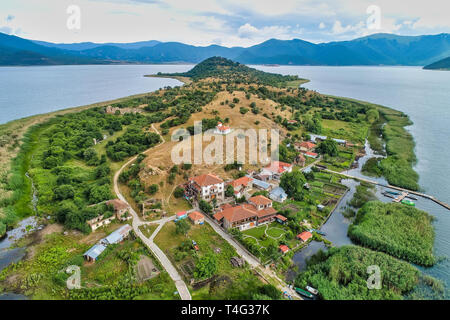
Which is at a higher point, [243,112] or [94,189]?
[243,112]

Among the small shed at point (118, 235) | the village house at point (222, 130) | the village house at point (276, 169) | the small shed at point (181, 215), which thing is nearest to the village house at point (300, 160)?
the village house at point (276, 169)

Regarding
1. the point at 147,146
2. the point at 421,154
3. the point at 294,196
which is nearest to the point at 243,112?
the point at 147,146

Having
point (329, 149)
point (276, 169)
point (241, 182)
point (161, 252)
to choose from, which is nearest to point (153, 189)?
point (161, 252)

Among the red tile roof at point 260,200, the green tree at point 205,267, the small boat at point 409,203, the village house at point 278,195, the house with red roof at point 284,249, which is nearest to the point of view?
the green tree at point 205,267

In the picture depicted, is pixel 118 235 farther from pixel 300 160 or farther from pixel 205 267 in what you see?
pixel 300 160

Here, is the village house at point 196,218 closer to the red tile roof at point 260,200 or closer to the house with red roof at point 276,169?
the red tile roof at point 260,200

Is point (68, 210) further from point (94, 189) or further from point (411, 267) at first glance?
point (411, 267)
